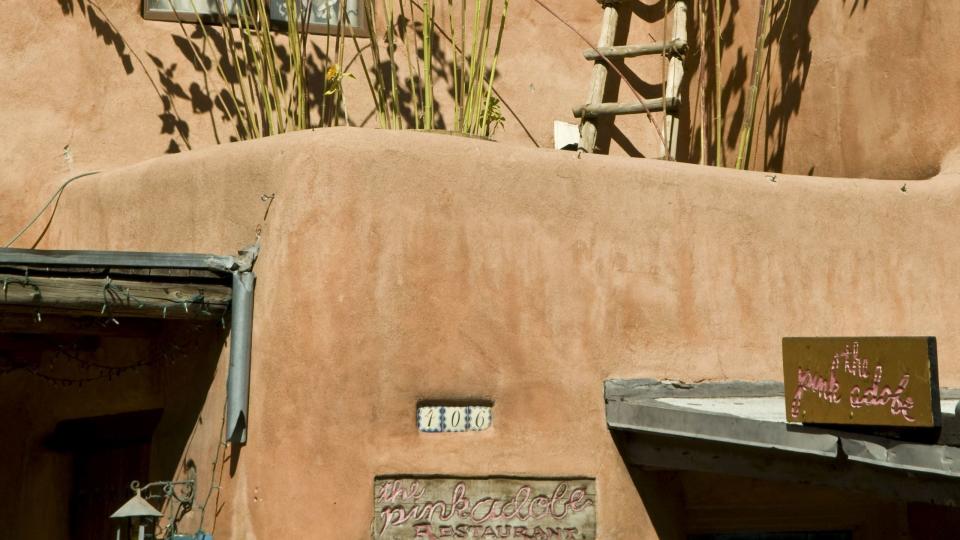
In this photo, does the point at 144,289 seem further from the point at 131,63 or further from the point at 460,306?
the point at 131,63

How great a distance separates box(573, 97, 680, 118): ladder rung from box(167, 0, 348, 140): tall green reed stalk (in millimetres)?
1361

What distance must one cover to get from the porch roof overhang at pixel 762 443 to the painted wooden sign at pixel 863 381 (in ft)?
0.63

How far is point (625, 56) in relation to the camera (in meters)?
7.66

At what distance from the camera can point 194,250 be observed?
18.9ft

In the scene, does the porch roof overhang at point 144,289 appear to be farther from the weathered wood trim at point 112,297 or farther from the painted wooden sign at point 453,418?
the painted wooden sign at point 453,418

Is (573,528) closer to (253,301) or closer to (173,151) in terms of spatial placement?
(253,301)

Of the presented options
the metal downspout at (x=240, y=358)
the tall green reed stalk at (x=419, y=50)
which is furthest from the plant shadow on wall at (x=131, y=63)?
the metal downspout at (x=240, y=358)

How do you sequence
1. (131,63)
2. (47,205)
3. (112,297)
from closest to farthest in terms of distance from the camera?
(112,297) → (47,205) → (131,63)

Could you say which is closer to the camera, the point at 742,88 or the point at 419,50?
the point at 742,88

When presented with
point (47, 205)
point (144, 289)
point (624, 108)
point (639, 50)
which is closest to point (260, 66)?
point (47, 205)

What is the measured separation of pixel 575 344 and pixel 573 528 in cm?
77

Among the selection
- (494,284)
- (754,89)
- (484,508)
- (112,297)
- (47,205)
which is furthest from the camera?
(754,89)

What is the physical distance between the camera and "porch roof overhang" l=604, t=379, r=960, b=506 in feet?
13.6

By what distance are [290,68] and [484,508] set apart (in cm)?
308
